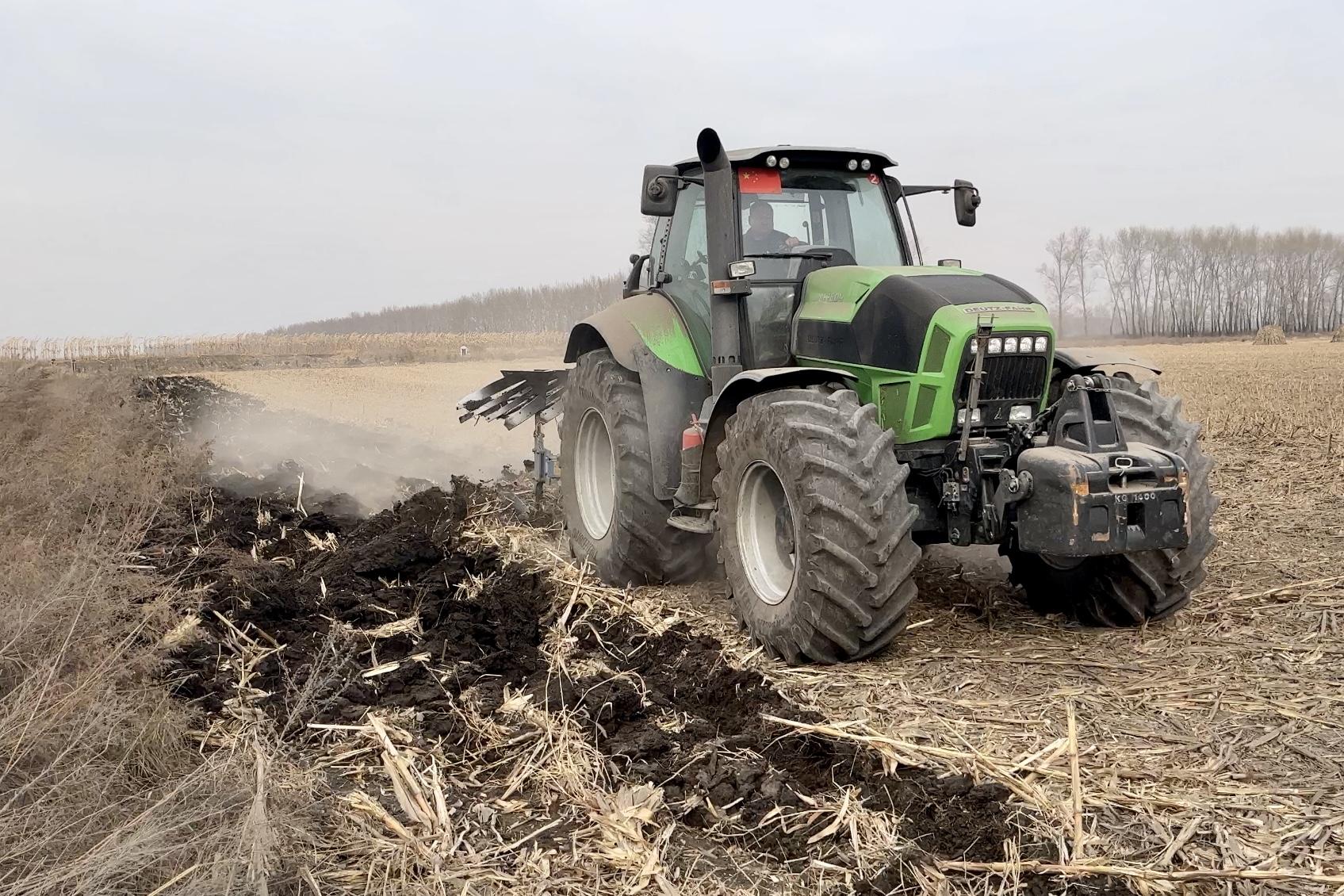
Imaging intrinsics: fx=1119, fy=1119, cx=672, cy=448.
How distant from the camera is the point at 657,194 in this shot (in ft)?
21.5

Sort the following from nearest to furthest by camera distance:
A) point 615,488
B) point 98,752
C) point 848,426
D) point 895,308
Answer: point 98,752 → point 848,426 → point 895,308 → point 615,488

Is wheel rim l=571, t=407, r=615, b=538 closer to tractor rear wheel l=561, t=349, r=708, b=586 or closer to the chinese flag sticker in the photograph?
tractor rear wheel l=561, t=349, r=708, b=586

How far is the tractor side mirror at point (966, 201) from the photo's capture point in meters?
6.99

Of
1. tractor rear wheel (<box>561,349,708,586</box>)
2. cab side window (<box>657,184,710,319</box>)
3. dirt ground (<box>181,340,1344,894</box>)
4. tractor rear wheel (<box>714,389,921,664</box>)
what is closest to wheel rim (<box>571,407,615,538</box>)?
tractor rear wheel (<box>561,349,708,586</box>)

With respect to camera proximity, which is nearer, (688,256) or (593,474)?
(688,256)

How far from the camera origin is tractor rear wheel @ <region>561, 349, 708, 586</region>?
6887 mm

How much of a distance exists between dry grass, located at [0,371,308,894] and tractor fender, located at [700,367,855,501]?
2873 millimetres

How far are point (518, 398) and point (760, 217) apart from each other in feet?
12.1

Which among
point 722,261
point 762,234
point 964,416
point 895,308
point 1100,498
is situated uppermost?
point 762,234

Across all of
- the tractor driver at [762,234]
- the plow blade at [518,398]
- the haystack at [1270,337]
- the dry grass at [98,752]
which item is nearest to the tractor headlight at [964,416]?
the tractor driver at [762,234]

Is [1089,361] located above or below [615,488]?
above

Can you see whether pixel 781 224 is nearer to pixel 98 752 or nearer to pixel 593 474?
pixel 593 474

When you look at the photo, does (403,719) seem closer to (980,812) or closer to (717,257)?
(980,812)

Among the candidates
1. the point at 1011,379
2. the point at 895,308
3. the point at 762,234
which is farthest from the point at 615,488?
the point at 1011,379
